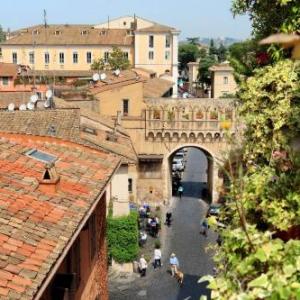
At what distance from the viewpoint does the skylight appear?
12.0 m

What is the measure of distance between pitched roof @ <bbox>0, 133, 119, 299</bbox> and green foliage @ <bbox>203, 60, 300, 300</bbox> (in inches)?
82.6

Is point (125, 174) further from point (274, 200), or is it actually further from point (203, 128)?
point (274, 200)

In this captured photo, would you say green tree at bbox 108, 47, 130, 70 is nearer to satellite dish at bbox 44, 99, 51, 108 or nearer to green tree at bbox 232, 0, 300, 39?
satellite dish at bbox 44, 99, 51, 108

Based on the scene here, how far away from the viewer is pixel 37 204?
941 cm

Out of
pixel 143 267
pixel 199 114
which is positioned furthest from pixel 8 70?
pixel 143 267

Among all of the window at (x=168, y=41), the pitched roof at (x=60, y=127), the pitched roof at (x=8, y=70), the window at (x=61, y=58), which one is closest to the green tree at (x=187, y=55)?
the window at (x=168, y=41)

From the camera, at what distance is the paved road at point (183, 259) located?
23.8 metres

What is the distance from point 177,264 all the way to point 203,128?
1449 centimetres

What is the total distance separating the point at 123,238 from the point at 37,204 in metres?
17.7

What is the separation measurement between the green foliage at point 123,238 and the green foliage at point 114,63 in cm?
4099

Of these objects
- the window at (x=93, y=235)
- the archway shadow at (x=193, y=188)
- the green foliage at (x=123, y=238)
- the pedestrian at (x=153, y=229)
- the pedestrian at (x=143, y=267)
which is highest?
the window at (x=93, y=235)

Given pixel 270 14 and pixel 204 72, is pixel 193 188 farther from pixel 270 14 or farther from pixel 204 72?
pixel 204 72

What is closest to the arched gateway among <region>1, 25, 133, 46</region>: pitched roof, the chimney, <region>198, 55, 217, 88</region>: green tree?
the chimney

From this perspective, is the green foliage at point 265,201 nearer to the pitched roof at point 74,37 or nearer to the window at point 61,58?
the pitched roof at point 74,37
